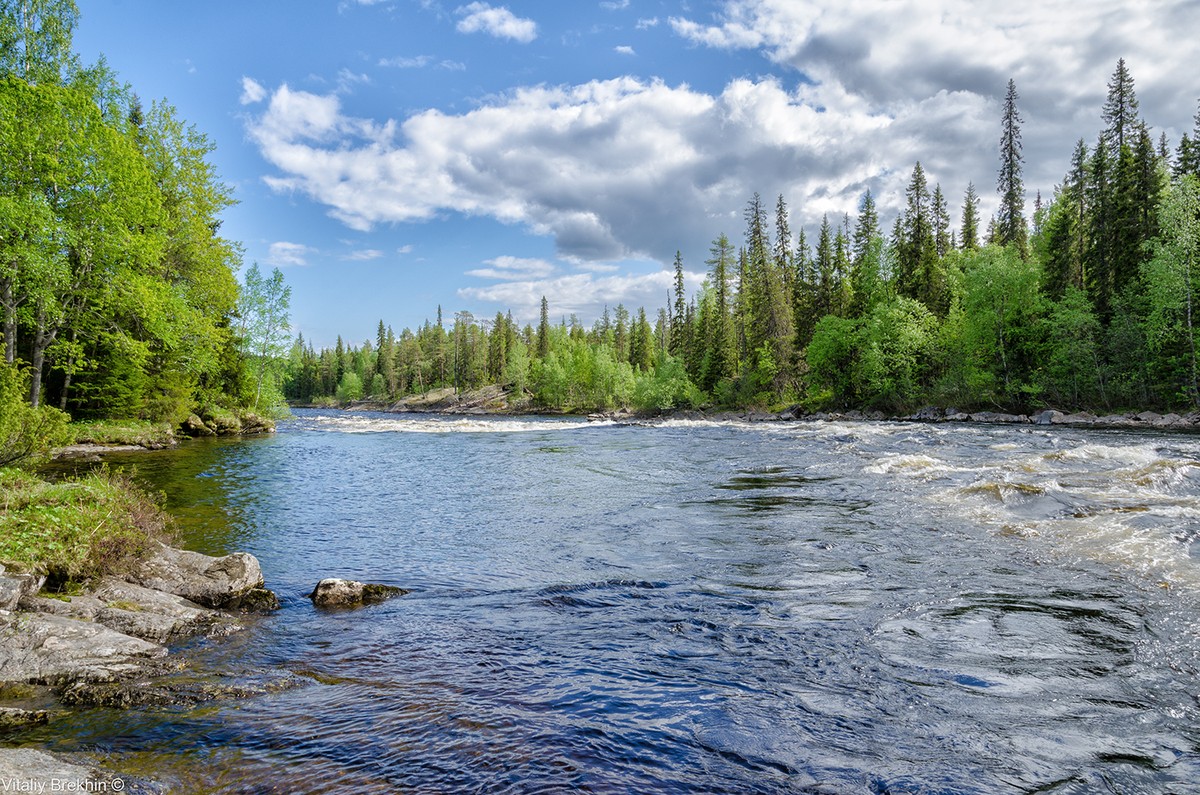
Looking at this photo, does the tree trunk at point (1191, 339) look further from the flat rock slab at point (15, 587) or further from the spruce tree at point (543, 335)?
the spruce tree at point (543, 335)

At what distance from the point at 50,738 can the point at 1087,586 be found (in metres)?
12.1

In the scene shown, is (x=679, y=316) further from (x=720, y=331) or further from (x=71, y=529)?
(x=71, y=529)

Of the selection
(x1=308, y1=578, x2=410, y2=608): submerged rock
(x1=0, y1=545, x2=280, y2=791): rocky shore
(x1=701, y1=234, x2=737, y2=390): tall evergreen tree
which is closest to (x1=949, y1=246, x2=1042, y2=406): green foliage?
(x1=701, y1=234, x2=737, y2=390): tall evergreen tree

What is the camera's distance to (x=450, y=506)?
17.0 metres

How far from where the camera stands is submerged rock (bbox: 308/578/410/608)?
8781mm

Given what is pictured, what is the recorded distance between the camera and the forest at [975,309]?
37656 mm

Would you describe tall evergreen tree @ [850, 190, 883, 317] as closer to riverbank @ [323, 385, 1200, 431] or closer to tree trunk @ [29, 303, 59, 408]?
riverbank @ [323, 385, 1200, 431]

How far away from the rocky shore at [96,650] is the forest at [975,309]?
47077 mm

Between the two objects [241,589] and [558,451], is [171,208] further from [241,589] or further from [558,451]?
[241,589]

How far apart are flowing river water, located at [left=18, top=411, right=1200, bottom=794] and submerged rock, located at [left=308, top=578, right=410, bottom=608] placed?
1.19 ft

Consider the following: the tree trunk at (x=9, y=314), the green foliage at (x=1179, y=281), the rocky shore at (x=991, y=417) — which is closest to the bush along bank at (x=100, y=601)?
the tree trunk at (x=9, y=314)

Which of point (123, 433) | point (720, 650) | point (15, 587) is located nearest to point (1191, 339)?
point (720, 650)

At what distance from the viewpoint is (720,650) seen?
6.95 metres

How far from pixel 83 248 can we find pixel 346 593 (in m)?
23.4
